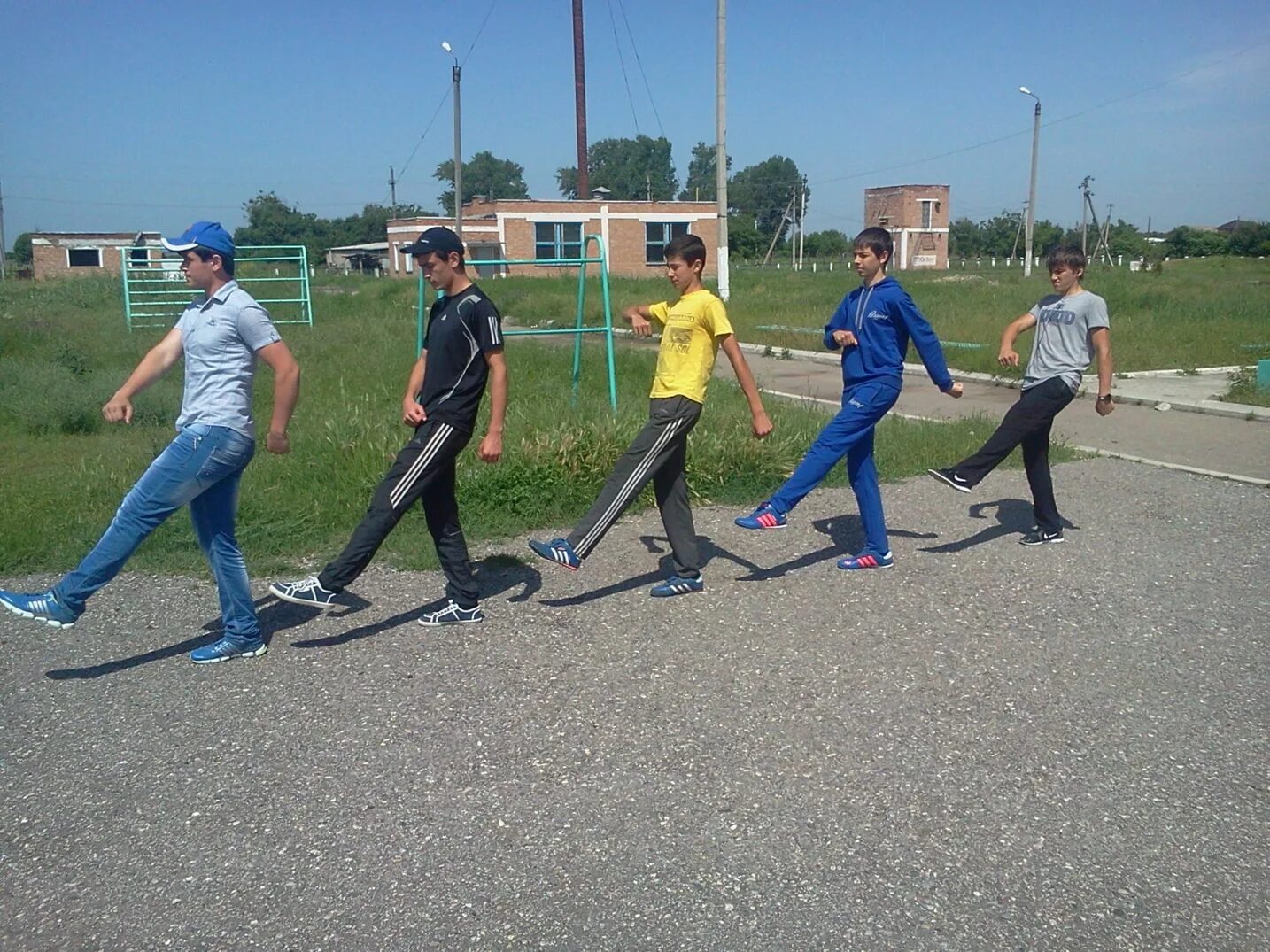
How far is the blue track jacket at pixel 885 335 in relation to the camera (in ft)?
19.3

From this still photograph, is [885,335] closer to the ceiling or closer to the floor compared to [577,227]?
closer to the floor

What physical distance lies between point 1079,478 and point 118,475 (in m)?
6.64

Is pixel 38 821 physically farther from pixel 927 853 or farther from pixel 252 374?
A: pixel 927 853

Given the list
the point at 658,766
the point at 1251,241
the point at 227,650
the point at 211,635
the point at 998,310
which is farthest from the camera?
the point at 1251,241

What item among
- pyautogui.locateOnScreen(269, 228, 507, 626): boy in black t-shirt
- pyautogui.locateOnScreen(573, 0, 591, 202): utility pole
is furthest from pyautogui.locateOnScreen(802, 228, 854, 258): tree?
pyautogui.locateOnScreen(269, 228, 507, 626): boy in black t-shirt

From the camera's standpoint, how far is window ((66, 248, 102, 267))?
74.1 m

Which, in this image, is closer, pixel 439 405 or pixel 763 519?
pixel 439 405

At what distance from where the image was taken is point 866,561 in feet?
20.1

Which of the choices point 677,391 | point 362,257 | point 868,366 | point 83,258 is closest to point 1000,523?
point 868,366

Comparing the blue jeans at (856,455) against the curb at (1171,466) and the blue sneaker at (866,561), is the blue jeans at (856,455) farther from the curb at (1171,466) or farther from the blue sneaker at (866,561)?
the curb at (1171,466)

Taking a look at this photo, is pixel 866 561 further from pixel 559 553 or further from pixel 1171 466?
pixel 1171 466

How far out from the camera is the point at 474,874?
3248 mm

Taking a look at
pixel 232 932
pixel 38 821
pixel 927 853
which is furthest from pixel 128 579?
pixel 927 853

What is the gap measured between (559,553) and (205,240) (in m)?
2.01
